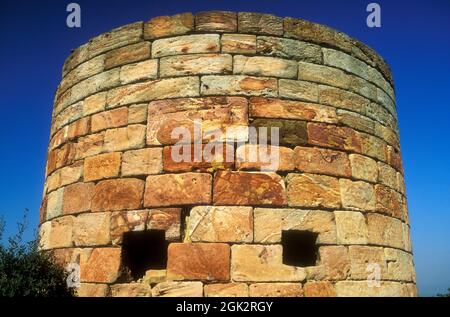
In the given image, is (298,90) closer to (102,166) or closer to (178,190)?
(178,190)

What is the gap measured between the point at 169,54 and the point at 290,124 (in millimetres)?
1444

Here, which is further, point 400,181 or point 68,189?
point 400,181

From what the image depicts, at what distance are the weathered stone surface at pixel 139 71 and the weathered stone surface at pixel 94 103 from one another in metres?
0.30

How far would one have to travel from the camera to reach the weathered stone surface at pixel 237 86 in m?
3.89

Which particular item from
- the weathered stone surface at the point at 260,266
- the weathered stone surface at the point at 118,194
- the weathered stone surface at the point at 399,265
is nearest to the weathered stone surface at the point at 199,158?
the weathered stone surface at the point at 118,194

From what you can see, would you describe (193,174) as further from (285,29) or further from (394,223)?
(394,223)

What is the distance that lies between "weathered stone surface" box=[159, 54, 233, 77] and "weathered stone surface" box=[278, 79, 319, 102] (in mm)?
568

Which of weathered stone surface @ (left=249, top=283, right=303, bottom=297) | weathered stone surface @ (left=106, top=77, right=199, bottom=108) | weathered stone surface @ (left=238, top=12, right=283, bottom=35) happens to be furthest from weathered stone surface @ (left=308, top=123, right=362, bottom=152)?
weathered stone surface @ (left=249, top=283, right=303, bottom=297)

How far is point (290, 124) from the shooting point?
12.7ft

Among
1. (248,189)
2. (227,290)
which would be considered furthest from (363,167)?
(227,290)

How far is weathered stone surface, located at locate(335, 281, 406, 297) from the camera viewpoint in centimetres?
357

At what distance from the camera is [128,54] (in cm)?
426
